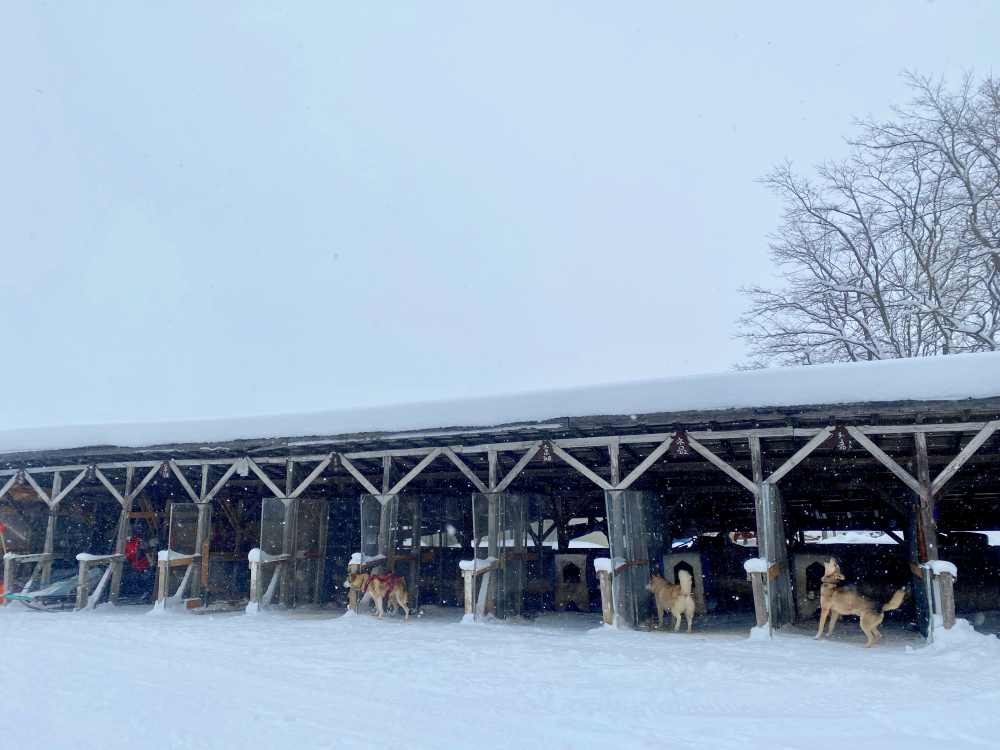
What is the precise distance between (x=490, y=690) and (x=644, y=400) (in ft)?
15.5

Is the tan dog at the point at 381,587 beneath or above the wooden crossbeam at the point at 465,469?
beneath

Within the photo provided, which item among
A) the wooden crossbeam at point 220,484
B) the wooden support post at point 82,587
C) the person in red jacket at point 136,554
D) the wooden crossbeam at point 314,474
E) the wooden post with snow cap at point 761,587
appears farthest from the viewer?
the person in red jacket at point 136,554

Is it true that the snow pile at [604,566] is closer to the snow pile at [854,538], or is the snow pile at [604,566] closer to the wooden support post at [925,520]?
the wooden support post at [925,520]

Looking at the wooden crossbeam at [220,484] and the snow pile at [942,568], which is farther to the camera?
the wooden crossbeam at [220,484]

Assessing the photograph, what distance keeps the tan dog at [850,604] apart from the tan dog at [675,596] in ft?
5.50

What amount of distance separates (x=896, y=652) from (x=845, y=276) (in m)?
17.0

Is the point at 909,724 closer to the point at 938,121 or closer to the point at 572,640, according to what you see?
the point at 572,640

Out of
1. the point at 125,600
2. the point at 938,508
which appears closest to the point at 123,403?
the point at 125,600

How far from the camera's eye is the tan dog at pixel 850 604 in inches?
378

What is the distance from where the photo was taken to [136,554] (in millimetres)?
17281

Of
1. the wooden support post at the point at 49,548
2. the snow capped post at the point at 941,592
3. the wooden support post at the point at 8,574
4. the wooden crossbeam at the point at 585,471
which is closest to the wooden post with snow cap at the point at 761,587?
the snow capped post at the point at 941,592

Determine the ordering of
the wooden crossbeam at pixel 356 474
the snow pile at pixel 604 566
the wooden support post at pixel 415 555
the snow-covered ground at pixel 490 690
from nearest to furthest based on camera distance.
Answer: the snow-covered ground at pixel 490 690, the snow pile at pixel 604 566, the wooden crossbeam at pixel 356 474, the wooden support post at pixel 415 555

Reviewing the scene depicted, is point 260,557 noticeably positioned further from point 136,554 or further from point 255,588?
point 136,554

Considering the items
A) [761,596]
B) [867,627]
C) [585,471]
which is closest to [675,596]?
[761,596]
